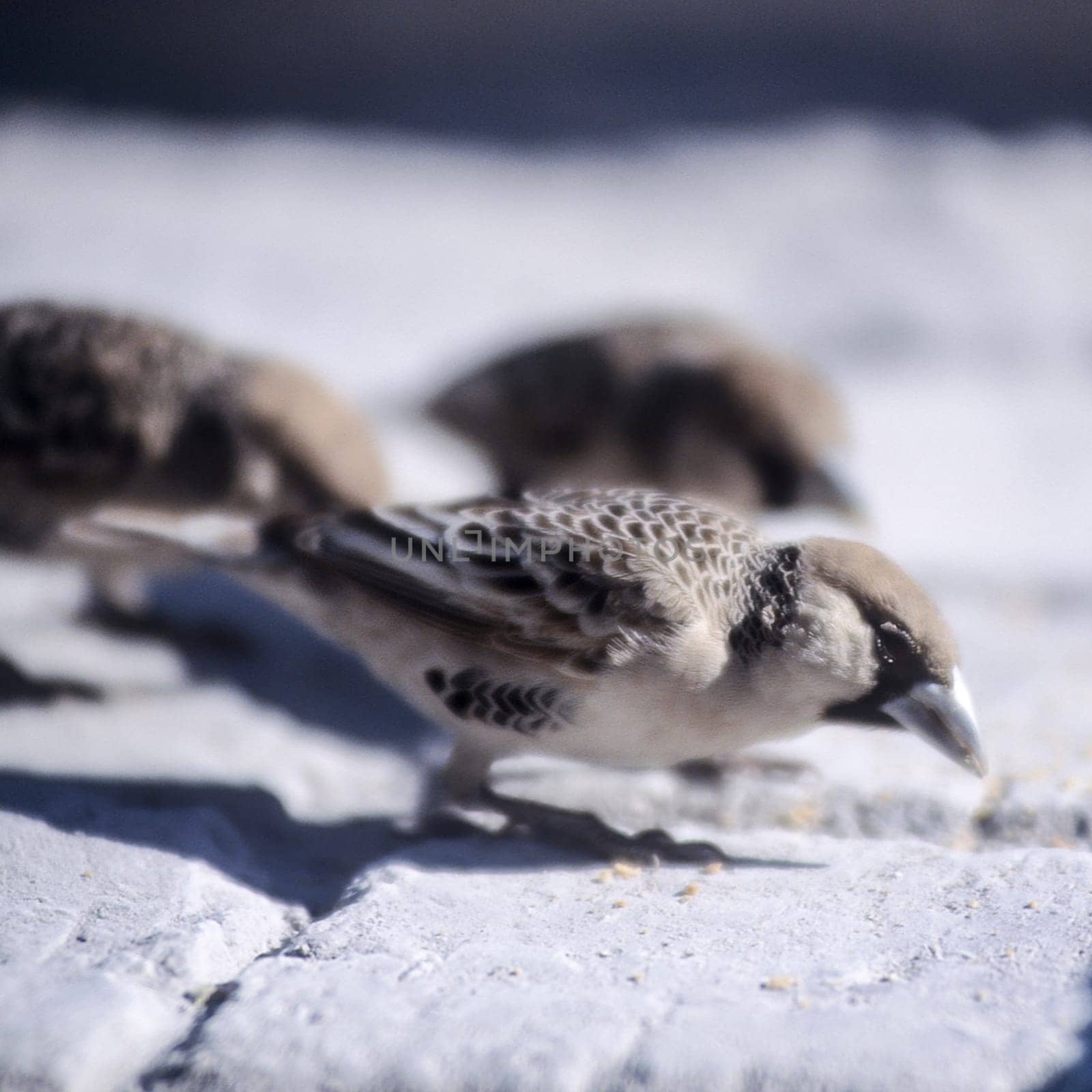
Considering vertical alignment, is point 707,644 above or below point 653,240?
below

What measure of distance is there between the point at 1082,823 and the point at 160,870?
80.1 inches

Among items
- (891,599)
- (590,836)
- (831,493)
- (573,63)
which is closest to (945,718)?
(891,599)

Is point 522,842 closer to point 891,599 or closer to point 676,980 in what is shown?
point 676,980

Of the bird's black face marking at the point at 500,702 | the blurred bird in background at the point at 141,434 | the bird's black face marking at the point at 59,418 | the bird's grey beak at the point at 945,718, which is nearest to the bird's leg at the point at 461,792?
the bird's black face marking at the point at 500,702

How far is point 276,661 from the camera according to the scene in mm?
4066

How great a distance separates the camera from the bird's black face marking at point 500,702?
2.65 meters

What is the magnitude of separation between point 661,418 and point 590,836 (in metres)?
2.35

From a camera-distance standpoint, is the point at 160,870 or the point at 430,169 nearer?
the point at 160,870

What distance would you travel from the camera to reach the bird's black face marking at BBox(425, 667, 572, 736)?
2.65m

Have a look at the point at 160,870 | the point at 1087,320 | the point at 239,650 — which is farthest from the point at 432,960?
the point at 1087,320

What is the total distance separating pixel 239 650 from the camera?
4.09m

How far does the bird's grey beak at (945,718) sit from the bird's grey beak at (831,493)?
1988 millimetres

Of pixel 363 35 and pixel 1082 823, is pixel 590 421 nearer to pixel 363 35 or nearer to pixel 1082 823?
pixel 1082 823

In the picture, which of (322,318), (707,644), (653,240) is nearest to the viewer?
(707,644)
